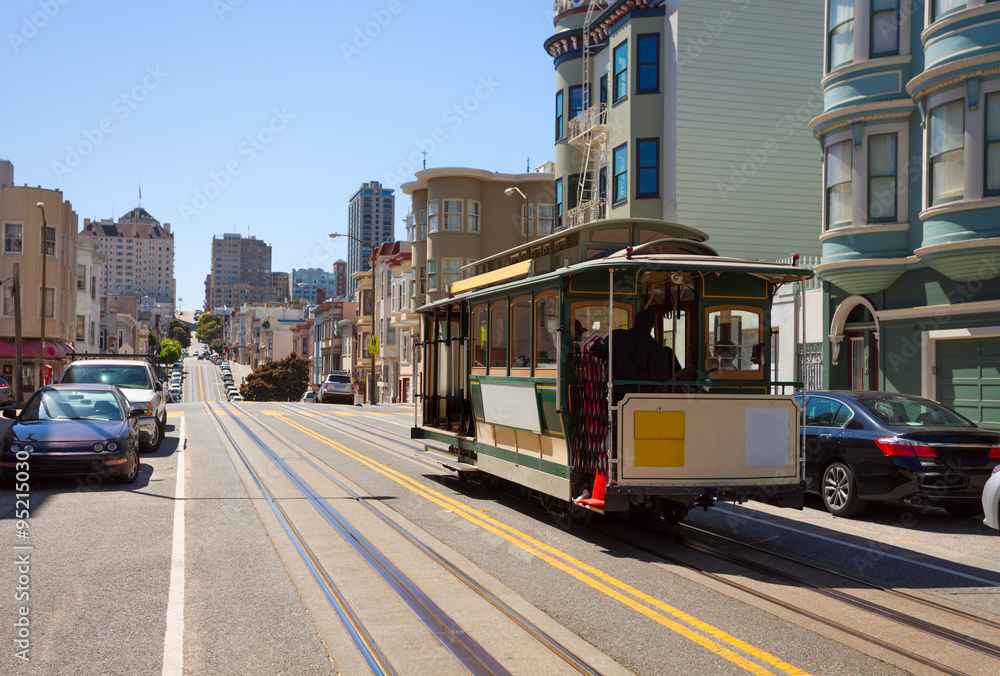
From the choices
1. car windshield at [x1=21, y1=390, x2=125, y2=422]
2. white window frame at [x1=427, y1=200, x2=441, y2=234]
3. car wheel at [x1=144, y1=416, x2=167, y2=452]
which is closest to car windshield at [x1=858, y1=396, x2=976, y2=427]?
car windshield at [x1=21, y1=390, x2=125, y2=422]

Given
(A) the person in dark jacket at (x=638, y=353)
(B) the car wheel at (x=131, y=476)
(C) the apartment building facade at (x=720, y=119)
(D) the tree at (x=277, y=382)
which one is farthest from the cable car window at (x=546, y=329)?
(D) the tree at (x=277, y=382)

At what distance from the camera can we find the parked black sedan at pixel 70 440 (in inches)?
484

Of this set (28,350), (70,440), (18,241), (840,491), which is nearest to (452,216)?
(18,241)

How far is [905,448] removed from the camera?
10.9 metres

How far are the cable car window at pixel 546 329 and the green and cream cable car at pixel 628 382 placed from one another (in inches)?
1.0

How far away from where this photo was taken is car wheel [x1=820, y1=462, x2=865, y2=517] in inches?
448

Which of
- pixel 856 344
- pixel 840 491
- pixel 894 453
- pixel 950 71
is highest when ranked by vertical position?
pixel 950 71

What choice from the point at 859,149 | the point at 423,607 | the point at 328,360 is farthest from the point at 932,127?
the point at 328,360

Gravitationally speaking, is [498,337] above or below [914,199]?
below

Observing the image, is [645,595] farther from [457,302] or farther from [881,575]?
[457,302]

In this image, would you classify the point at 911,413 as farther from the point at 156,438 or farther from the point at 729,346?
the point at 156,438

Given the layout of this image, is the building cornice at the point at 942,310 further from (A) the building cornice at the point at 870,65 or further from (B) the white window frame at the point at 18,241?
(B) the white window frame at the point at 18,241

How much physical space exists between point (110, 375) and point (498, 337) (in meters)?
10.6

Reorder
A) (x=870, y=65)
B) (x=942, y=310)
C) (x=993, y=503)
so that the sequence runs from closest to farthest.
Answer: (x=993, y=503)
(x=942, y=310)
(x=870, y=65)
